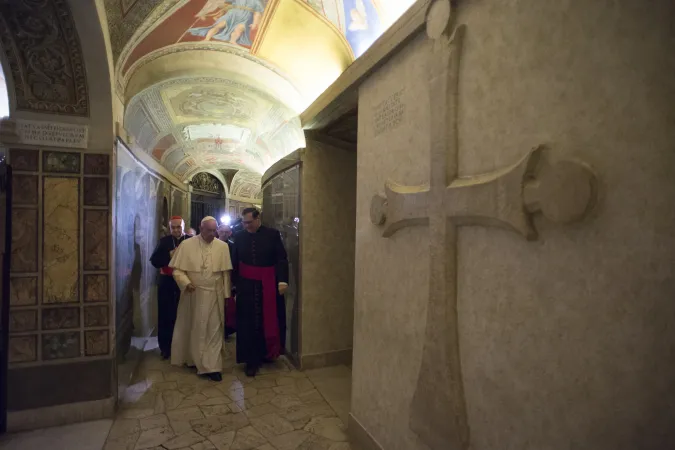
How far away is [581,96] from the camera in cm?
130

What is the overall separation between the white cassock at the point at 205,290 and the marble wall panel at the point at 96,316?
862mm

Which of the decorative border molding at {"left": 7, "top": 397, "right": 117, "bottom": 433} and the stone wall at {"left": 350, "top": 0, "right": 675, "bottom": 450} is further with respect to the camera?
the decorative border molding at {"left": 7, "top": 397, "right": 117, "bottom": 433}

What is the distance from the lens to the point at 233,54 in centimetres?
486

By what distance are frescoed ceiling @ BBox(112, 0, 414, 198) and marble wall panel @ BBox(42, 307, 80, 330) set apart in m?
2.19

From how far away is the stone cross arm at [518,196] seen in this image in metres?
1.27

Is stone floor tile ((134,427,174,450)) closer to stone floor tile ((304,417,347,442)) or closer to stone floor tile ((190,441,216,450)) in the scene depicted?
stone floor tile ((190,441,216,450))

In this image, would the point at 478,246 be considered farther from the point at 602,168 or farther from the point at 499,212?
the point at 602,168

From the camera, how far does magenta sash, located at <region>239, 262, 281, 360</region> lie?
4.60 m

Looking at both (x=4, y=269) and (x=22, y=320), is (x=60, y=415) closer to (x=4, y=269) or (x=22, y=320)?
(x=22, y=320)

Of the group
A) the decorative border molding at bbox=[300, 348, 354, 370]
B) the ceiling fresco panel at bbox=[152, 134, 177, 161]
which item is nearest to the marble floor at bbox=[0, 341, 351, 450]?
the decorative border molding at bbox=[300, 348, 354, 370]

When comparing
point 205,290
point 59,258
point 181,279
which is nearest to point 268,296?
point 205,290

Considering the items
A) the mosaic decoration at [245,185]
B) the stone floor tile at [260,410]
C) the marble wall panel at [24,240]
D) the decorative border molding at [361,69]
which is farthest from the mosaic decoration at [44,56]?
the mosaic decoration at [245,185]

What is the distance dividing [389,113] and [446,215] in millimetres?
1014

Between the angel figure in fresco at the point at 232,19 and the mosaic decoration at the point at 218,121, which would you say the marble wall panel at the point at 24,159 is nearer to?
the mosaic decoration at the point at 218,121
